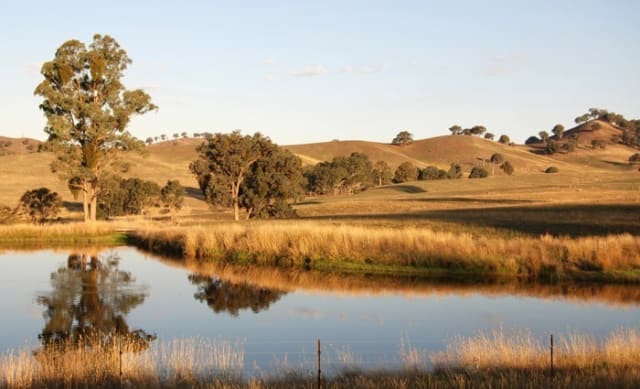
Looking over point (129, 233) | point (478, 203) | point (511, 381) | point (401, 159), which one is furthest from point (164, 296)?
point (401, 159)

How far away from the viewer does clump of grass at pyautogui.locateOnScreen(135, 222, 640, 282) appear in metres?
27.7

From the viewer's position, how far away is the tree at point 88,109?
51.5 meters

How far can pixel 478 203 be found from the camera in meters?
65.4

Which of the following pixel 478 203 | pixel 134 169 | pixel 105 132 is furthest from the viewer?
pixel 134 169

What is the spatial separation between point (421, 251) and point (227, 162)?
1018 inches

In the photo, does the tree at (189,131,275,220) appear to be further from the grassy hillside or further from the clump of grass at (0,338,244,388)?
the clump of grass at (0,338,244,388)

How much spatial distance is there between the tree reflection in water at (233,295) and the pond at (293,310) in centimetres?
4

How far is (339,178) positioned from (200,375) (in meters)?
89.3

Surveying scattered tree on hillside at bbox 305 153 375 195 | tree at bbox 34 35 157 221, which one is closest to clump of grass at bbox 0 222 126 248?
tree at bbox 34 35 157 221

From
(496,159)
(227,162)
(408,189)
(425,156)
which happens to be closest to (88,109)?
(227,162)

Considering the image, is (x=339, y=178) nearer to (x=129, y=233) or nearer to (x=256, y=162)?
(x=256, y=162)

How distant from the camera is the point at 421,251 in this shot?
99.4ft

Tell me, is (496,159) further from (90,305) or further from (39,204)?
(90,305)

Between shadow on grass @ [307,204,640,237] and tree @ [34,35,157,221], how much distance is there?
21.9m
